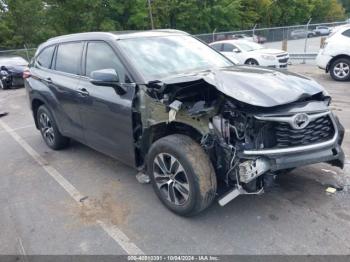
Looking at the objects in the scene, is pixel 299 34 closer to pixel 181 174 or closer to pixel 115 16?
pixel 181 174

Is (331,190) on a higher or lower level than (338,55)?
lower

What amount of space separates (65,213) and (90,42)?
2.17 m

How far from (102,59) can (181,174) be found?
1.84m

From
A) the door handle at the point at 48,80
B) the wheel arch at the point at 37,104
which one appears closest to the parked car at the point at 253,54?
the wheel arch at the point at 37,104

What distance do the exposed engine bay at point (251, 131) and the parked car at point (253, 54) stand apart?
10.5 m

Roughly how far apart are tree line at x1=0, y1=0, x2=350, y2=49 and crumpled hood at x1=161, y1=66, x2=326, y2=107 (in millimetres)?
Result: 30634

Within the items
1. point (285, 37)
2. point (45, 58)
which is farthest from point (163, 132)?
point (285, 37)

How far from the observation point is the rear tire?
18.4 feet

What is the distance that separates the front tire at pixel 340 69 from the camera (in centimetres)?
1083

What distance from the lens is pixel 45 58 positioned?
5699mm

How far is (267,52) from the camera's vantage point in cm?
1430

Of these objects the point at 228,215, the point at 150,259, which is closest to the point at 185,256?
the point at 150,259

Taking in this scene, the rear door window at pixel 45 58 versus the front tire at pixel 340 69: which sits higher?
the rear door window at pixel 45 58

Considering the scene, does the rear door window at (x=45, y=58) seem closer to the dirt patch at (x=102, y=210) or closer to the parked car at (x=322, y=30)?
the dirt patch at (x=102, y=210)
